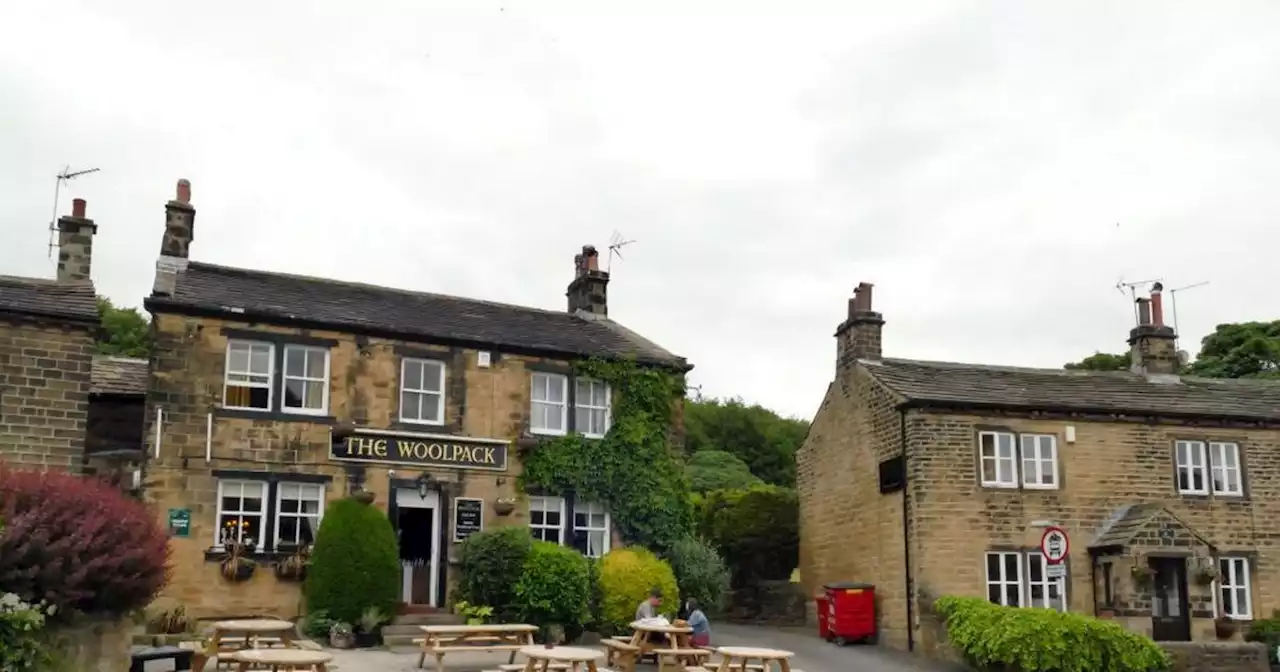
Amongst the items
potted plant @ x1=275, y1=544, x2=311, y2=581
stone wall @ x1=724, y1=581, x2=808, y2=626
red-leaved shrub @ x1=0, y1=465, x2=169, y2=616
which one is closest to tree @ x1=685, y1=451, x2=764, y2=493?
stone wall @ x1=724, y1=581, x2=808, y2=626

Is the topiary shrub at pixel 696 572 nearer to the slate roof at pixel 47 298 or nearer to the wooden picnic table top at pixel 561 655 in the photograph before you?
the wooden picnic table top at pixel 561 655

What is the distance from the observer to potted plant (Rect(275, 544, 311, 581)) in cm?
1975

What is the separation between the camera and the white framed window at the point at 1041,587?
925 inches

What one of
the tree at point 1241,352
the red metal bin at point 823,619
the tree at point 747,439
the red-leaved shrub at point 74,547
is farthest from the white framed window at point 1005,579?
the tree at point 747,439

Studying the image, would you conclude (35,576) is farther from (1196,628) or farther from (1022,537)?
(1196,628)

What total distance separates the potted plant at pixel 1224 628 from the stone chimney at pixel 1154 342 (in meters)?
6.67

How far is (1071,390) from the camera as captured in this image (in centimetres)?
2572

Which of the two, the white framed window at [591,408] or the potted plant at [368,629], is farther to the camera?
the white framed window at [591,408]

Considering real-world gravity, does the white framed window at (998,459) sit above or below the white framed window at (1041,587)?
above

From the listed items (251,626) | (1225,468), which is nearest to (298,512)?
(251,626)

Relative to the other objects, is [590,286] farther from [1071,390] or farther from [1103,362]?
[1103,362]

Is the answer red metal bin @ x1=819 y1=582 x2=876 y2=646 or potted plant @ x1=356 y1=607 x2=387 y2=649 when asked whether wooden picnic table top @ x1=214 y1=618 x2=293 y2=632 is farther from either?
red metal bin @ x1=819 y1=582 x2=876 y2=646

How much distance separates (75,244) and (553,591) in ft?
37.8

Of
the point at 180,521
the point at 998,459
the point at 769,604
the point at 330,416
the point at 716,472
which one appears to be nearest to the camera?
the point at 180,521
